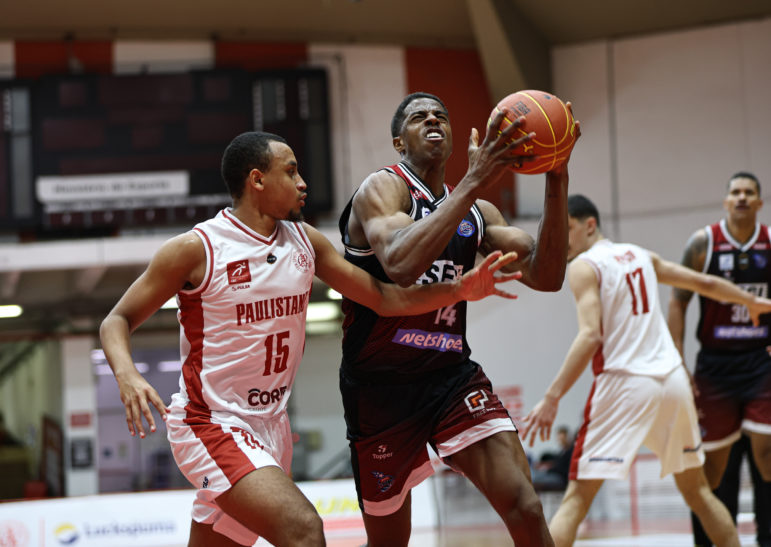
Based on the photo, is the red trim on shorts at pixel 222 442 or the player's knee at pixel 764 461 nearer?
the red trim on shorts at pixel 222 442

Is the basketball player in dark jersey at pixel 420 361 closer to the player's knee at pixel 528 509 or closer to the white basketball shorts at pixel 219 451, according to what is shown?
the player's knee at pixel 528 509

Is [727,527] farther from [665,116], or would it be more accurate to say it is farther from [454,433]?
Answer: [665,116]

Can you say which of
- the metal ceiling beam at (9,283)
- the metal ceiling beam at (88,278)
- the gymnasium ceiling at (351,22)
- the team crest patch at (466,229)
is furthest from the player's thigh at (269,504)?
the metal ceiling beam at (9,283)

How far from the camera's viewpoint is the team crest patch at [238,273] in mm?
3795

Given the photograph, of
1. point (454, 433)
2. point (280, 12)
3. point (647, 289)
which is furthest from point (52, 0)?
point (454, 433)

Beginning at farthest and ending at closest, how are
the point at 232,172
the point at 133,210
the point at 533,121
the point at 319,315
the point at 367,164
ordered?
the point at 319,315, the point at 367,164, the point at 133,210, the point at 232,172, the point at 533,121

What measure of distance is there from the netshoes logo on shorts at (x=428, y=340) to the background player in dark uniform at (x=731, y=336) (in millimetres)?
2988

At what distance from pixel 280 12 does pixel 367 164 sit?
269 cm

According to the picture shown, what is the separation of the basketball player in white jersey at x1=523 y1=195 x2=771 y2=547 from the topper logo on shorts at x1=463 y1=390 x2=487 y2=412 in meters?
1.29

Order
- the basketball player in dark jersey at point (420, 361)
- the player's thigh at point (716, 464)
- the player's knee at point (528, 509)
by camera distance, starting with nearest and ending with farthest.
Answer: the player's knee at point (528, 509)
the basketball player in dark jersey at point (420, 361)
the player's thigh at point (716, 464)

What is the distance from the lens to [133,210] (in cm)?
1359

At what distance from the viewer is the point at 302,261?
397 cm

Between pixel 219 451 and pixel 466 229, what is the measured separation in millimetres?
1467

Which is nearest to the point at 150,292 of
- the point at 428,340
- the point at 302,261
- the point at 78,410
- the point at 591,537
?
the point at 302,261
